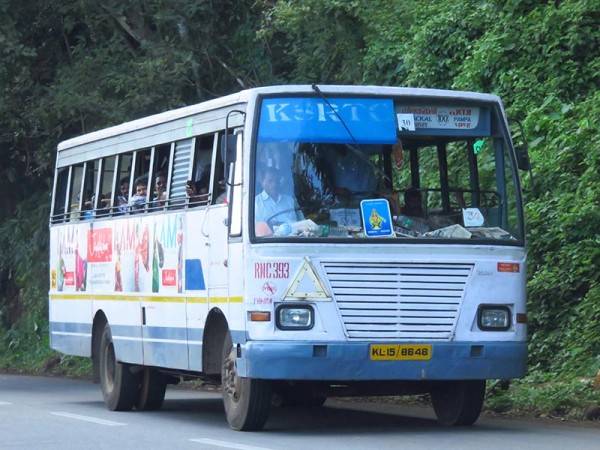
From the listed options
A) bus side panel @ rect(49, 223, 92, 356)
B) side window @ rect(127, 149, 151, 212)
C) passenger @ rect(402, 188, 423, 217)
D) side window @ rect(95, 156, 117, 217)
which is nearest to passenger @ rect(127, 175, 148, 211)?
side window @ rect(127, 149, 151, 212)

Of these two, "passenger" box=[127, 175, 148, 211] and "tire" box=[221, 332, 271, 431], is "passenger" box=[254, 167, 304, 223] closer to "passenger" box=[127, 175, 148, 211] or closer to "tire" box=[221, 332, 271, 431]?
"tire" box=[221, 332, 271, 431]

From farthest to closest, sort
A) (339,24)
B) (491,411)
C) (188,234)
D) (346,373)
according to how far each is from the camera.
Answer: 1. (339,24)
2. (491,411)
3. (188,234)
4. (346,373)

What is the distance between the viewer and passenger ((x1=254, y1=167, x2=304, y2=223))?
11.8 meters

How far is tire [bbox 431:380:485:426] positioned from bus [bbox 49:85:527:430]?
0.06 ft

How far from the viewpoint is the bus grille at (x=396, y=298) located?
38.3 ft

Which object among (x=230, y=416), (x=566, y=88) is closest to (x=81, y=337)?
(x=230, y=416)

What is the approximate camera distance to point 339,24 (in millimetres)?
21750

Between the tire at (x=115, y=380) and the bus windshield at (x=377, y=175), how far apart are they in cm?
437

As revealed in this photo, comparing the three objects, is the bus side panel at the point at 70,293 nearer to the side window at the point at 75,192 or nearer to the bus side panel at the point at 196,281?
the side window at the point at 75,192

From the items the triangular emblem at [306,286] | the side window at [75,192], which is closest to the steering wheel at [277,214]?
the triangular emblem at [306,286]

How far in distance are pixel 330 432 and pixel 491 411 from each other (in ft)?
8.36

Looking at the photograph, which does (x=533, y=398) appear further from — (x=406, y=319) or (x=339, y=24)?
(x=339, y=24)

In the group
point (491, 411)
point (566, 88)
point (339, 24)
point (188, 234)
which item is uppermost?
point (339, 24)

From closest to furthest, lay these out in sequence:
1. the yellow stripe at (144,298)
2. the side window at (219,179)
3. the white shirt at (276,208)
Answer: the white shirt at (276,208) → the yellow stripe at (144,298) → the side window at (219,179)
